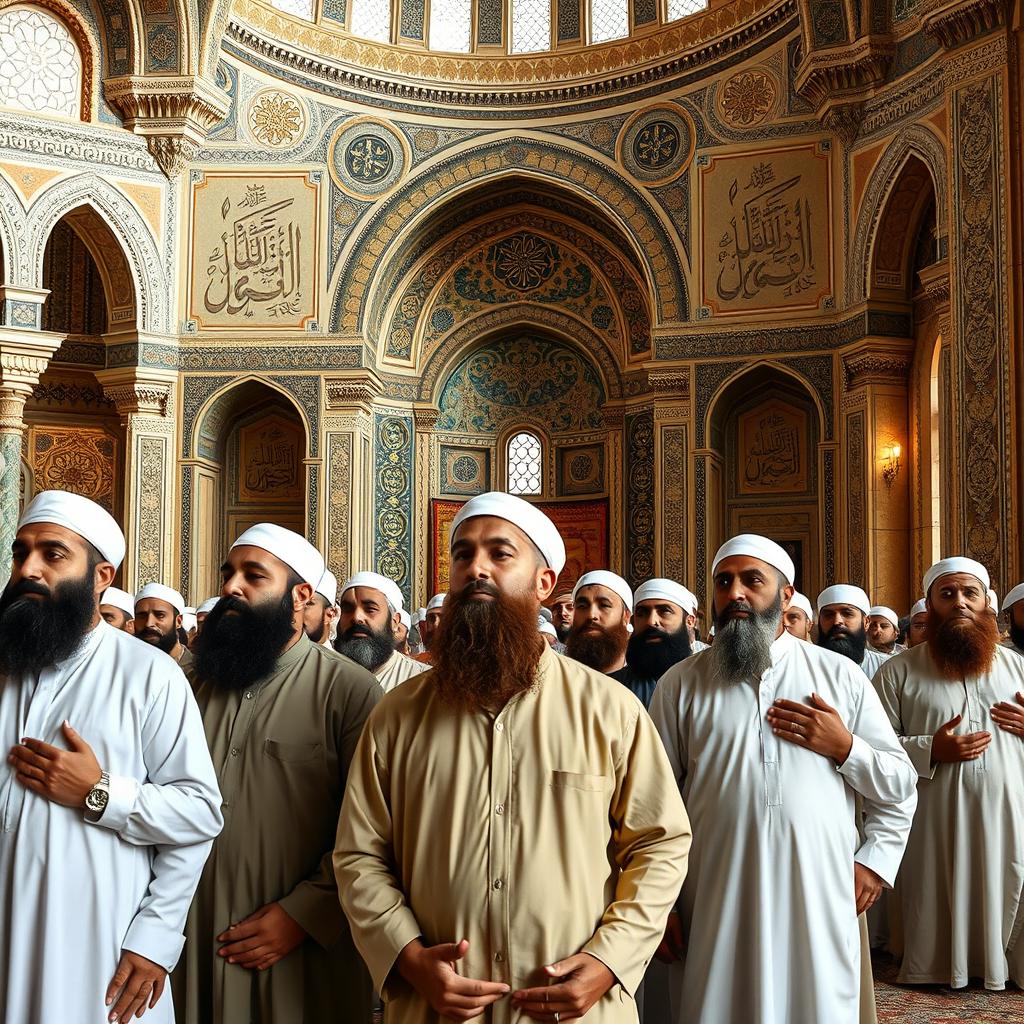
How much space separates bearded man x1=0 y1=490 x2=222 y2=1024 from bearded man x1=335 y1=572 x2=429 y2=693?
8.66ft

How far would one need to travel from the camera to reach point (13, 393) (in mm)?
12672

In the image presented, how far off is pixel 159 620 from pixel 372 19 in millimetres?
11061

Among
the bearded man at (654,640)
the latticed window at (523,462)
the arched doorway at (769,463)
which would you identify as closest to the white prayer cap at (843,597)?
the bearded man at (654,640)

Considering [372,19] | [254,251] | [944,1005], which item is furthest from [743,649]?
[372,19]

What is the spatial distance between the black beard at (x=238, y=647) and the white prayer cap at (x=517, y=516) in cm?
63

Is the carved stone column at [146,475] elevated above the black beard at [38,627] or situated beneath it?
elevated above

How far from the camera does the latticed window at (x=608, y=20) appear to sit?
1548 centimetres

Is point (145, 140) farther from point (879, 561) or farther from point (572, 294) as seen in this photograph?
point (879, 561)

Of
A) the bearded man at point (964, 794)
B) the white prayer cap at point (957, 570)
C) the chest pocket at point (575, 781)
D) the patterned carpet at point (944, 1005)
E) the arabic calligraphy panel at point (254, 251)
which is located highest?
the arabic calligraphy panel at point (254, 251)

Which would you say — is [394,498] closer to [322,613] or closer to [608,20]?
[608,20]

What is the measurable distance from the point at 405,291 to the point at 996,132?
825cm

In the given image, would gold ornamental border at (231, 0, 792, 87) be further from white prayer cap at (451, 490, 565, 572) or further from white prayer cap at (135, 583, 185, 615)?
white prayer cap at (451, 490, 565, 572)

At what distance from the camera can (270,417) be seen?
51.7ft

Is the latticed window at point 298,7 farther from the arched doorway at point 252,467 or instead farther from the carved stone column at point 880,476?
the carved stone column at point 880,476
